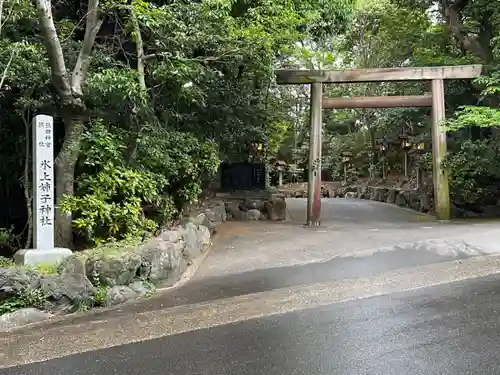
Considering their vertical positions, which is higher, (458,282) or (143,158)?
(143,158)

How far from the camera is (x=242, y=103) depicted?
13141 millimetres

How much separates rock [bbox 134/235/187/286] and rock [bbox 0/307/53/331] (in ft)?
4.71

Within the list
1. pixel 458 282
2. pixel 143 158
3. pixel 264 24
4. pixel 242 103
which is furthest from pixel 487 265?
pixel 242 103

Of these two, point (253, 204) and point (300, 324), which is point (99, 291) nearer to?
point (300, 324)

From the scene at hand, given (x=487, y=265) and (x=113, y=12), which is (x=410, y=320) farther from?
(x=113, y=12)

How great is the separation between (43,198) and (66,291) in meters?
1.48

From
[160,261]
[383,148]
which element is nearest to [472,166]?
[160,261]

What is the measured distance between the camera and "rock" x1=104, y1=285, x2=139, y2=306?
5.45 metres

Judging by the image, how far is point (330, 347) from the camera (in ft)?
12.8

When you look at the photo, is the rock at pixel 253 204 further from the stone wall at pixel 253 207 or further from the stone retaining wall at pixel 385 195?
the stone retaining wall at pixel 385 195

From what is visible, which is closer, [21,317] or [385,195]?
[21,317]

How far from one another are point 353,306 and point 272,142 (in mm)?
16918

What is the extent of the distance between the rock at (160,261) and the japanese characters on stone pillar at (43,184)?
3.88 ft

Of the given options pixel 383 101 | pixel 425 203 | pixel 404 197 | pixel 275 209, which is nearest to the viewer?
pixel 383 101
